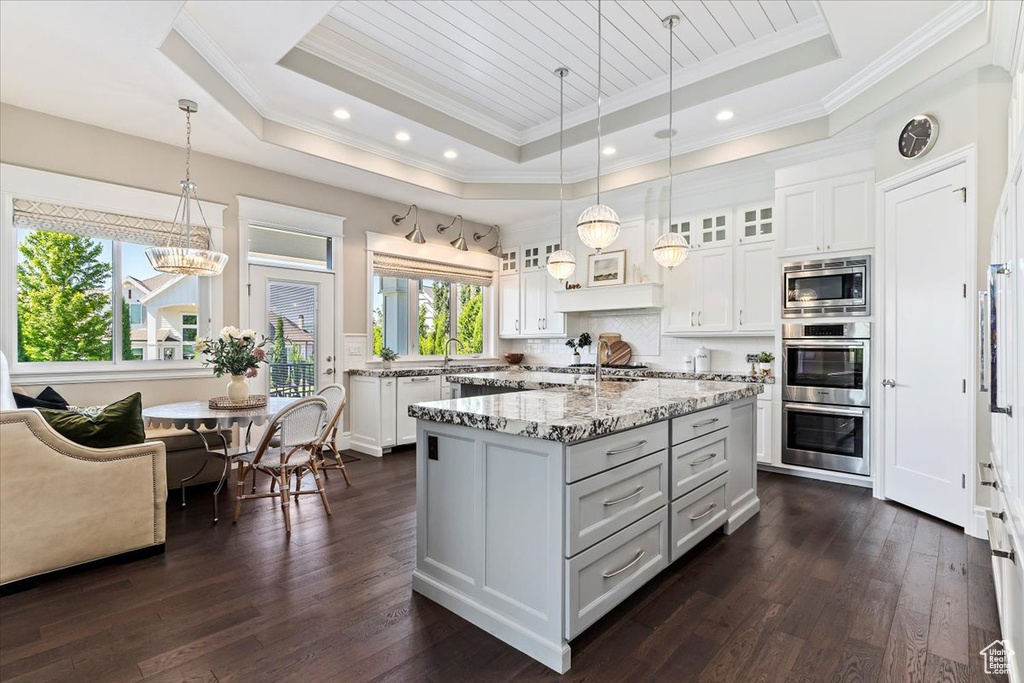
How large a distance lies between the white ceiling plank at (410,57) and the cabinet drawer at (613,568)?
3469mm

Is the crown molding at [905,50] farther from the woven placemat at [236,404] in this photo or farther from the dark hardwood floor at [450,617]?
the woven placemat at [236,404]

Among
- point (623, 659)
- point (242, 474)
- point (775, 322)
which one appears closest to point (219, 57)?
point (242, 474)

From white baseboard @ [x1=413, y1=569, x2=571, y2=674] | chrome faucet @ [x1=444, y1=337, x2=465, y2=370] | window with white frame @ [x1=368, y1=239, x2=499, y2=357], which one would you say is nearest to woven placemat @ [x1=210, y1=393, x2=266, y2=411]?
white baseboard @ [x1=413, y1=569, x2=571, y2=674]

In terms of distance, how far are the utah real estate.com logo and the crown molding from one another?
3182 mm

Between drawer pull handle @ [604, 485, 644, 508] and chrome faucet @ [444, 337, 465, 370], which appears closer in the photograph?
drawer pull handle @ [604, 485, 644, 508]

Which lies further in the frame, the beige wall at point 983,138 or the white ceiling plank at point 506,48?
the white ceiling plank at point 506,48

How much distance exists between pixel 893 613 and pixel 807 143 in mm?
3552

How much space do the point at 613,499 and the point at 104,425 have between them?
8.76ft

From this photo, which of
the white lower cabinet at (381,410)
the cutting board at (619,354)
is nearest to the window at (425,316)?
the white lower cabinet at (381,410)

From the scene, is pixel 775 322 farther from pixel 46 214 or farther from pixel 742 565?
pixel 46 214

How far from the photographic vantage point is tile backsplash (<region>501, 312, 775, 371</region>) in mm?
5117

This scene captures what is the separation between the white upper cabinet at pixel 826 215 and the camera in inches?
155

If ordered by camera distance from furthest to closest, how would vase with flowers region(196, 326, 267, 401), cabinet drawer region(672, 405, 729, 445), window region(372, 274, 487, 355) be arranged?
window region(372, 274, 487, 355), vase with flowers region(196, 326, 267, 401), cabinet drawer region(672, 405, 729, 445)

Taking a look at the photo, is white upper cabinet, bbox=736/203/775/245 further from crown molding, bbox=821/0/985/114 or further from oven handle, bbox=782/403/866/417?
oven handle, bbox=782/403/866/417
